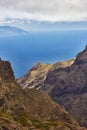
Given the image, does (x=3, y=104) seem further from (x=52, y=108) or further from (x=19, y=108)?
(x=52, y=108)

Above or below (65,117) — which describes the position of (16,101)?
above

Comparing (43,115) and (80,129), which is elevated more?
(43,115)

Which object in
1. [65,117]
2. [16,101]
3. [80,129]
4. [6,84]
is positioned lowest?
[80,129]

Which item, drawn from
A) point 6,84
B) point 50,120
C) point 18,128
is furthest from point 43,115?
point 18,128

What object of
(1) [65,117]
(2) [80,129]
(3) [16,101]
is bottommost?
(2) [80,129]

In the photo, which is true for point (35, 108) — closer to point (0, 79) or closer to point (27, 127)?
point (0, 79)

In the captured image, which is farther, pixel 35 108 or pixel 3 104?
pixel 35 108

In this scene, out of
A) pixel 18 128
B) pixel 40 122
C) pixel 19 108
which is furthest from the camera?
pixel 19 108

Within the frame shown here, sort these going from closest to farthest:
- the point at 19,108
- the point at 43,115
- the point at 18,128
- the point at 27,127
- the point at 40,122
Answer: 1. the point at 18,128
2. the point at 27,127
3. the point at 40,122
4. the point at 19,108
5. the point at 43,115

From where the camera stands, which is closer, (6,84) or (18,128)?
(18,128)

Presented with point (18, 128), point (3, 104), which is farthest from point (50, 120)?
point (18, 128)
